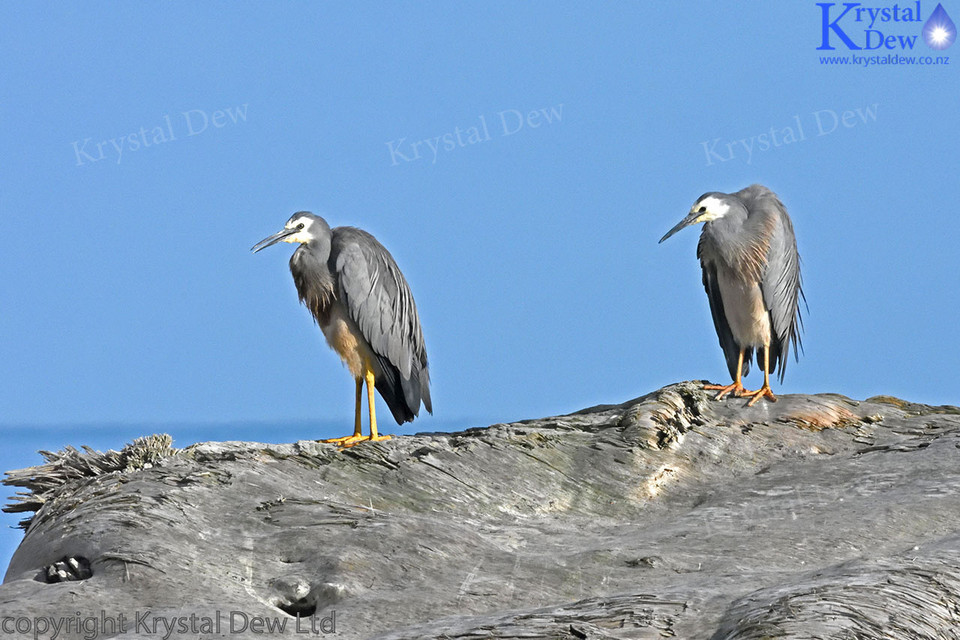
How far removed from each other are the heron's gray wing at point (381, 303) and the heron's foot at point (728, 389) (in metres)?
2.51

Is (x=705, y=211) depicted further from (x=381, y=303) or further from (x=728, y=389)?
(x=381, y=303)

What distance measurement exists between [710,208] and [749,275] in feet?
2.26

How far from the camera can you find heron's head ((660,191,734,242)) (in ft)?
32.8

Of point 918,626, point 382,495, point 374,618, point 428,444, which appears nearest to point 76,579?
point 374,618

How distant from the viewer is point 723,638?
4.99 metres

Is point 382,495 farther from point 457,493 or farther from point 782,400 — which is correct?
point 782,400

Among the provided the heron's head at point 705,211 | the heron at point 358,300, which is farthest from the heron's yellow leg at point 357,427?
the heron's head at point 705,211

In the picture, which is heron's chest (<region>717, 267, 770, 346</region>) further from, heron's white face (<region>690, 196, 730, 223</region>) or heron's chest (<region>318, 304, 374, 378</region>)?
heron's chest (<region>318, 304, 374, 378</region>)

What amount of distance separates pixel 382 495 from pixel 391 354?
248 centimetres

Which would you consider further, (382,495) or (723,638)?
(382,495)

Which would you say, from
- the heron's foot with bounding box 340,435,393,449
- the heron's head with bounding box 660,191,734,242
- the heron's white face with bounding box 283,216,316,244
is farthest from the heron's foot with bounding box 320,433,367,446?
the heron's head with bounding box 660,191,734,242

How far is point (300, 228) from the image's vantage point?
31.3 ft

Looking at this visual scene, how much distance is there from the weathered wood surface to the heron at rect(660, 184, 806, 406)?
1172 mm

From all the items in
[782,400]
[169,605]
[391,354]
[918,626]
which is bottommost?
[918,626]
